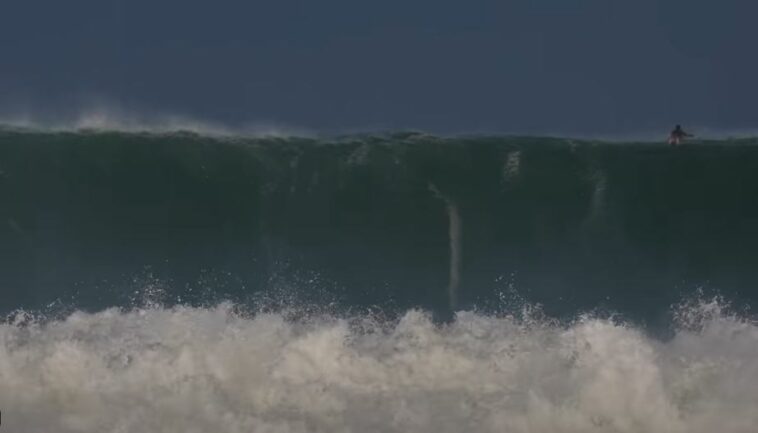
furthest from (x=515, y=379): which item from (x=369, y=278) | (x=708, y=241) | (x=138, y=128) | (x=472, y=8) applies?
(x=138, y=128)

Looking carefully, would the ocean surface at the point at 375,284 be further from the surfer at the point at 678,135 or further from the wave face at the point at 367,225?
the surfer at the point at 678,135

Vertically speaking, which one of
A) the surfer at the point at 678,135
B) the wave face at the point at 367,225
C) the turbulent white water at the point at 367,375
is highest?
the surfer at the point at 678,135

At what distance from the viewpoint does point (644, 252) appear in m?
9.89

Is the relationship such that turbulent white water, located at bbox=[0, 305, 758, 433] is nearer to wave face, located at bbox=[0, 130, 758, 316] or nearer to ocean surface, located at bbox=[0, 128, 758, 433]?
ocean surface, located at bbox=[0, 128, 758, 433]

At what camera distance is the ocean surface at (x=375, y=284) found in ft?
28.9

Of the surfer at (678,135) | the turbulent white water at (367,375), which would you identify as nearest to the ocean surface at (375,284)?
the turbulent white water at (367,375)

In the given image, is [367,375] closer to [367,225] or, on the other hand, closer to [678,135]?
[367,225]

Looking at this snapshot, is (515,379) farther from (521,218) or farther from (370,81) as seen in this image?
(370,81)

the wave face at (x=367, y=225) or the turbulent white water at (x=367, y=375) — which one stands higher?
the wave face at (x=367, y=225)

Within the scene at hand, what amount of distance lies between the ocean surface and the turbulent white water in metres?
0.02

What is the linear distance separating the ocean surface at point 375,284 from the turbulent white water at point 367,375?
2 centimetres

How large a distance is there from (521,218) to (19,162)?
4.41m

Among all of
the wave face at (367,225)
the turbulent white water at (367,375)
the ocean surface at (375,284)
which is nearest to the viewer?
the turbulent white water at (367,375)

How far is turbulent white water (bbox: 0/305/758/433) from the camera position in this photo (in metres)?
8.66
